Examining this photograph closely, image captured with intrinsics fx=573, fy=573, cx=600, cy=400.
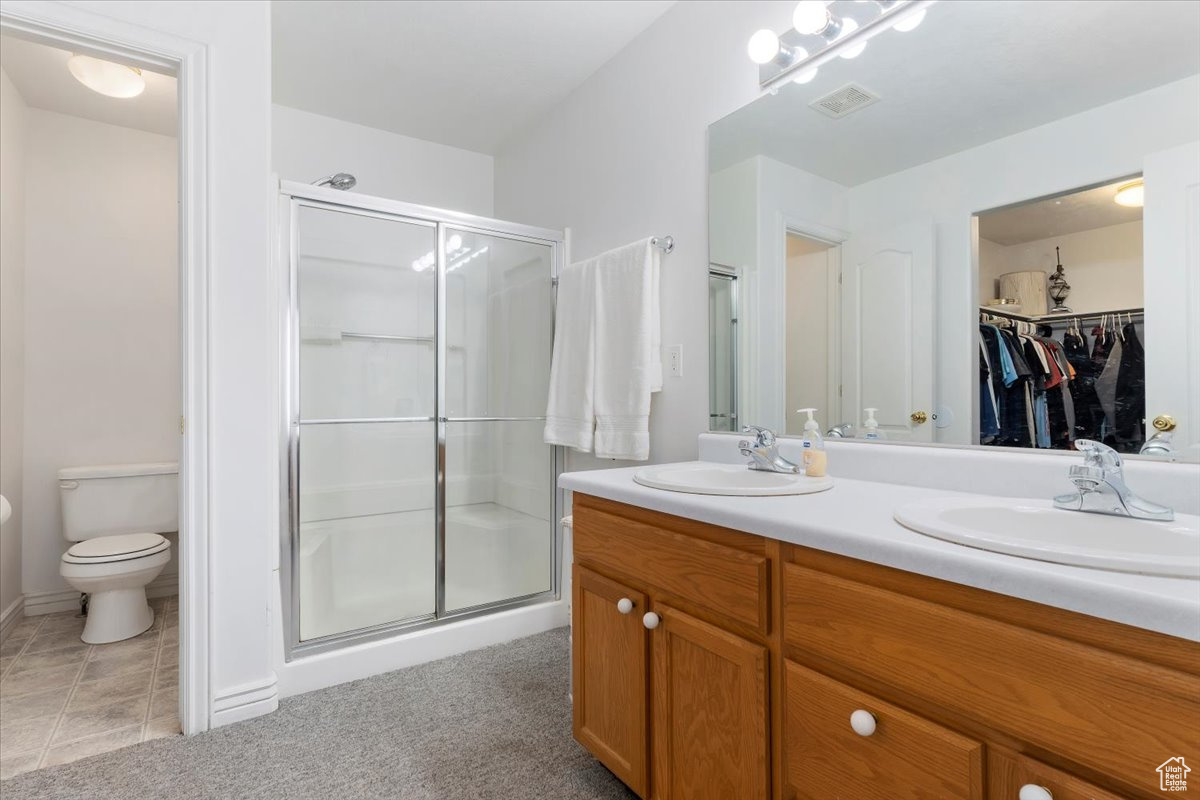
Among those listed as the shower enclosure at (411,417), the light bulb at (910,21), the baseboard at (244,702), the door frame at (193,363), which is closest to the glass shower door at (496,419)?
the shower enclosure at (411,417)

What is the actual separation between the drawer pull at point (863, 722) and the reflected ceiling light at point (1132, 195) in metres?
1.07

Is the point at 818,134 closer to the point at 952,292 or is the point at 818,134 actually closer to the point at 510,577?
the point at 952,292

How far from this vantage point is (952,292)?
1354 millimetres

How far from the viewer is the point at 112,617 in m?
2.41

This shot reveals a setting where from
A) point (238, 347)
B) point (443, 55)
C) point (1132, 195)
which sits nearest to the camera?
point (1132, 195)

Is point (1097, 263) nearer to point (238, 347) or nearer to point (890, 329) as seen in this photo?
point (890, 329)

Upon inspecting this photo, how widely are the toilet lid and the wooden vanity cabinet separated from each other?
2110mm

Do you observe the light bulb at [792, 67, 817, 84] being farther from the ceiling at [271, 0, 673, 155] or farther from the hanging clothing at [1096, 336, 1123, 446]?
the hanging clothing at [1096, 336, 1123, 446]

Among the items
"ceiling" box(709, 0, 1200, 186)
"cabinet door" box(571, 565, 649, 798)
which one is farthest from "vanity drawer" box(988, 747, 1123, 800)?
"ceiling" box(709, 0, 1200, 186)

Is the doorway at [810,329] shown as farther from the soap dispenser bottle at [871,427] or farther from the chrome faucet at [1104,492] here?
the chrome faucet at [1104,492]

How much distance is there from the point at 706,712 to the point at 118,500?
113 inches

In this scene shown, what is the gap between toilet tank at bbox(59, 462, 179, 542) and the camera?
101 inches

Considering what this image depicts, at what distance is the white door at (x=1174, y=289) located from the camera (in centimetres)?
103

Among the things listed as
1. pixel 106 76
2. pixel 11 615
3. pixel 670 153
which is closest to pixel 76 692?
pixel 11 615
